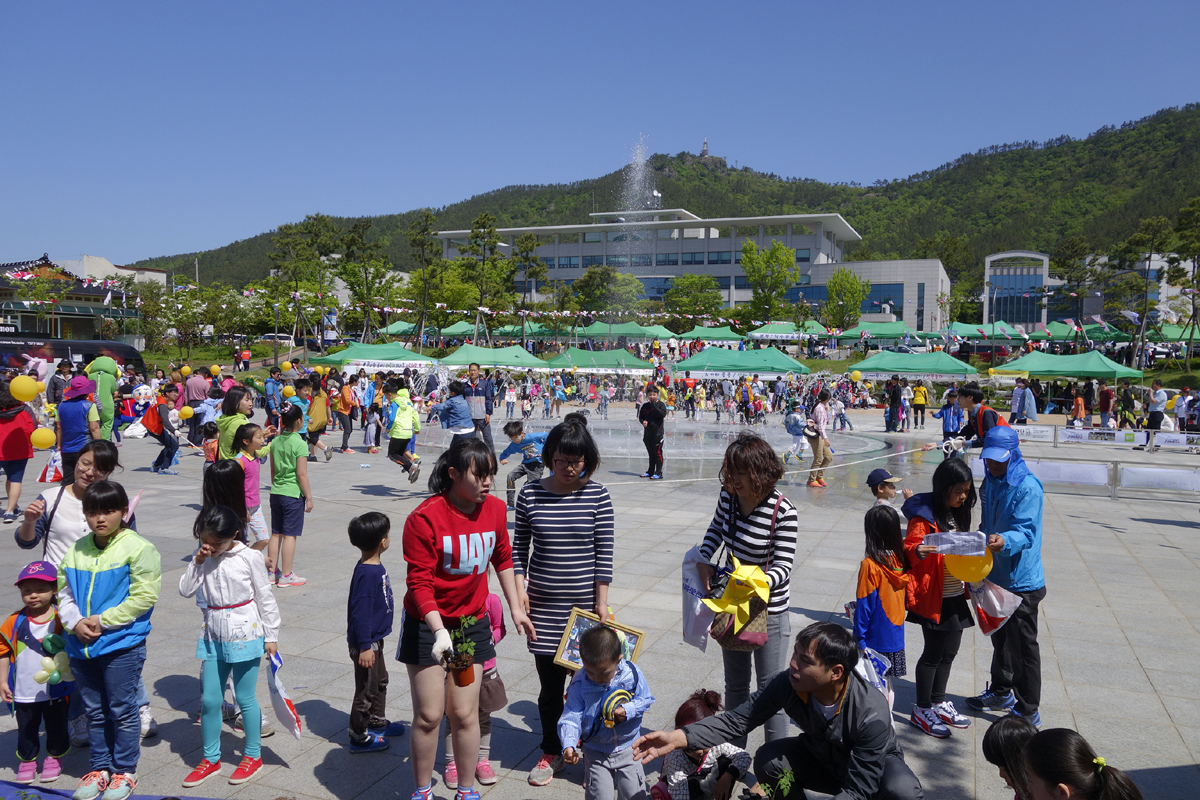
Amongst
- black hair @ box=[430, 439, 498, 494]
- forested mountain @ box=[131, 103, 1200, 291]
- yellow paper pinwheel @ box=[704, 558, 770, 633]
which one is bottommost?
yellow paper pinwheel @ box=[704, 558, 770, 633]

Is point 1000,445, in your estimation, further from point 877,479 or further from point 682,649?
point 682,649

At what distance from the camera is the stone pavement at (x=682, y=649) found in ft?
11.4

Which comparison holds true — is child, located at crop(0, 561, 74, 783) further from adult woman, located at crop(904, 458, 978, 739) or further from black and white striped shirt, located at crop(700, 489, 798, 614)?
adult woman, located at crop(904, 458, 978, 739)

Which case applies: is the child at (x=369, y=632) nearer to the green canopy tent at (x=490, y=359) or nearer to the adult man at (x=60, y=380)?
the adult man at (x=60, y=380)

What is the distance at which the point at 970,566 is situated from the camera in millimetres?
3734

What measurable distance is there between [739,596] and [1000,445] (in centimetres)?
213

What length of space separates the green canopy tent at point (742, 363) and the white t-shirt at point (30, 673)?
69.6ft

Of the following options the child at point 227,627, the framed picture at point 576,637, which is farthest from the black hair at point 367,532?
the framed picture at point 576,637

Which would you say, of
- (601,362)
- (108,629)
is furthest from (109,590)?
(601,362)

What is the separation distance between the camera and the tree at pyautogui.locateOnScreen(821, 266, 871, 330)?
6631 cm

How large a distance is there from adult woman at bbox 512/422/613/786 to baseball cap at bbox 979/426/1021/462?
7.56 ft

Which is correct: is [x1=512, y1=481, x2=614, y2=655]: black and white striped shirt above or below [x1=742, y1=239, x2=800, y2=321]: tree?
below

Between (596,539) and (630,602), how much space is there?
2.93 metres

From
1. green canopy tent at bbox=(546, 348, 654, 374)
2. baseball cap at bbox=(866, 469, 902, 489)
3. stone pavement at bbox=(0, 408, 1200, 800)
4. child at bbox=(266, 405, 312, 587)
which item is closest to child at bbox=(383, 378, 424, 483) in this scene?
stone pavement at bbox=(0, 408, 1200, 800)
